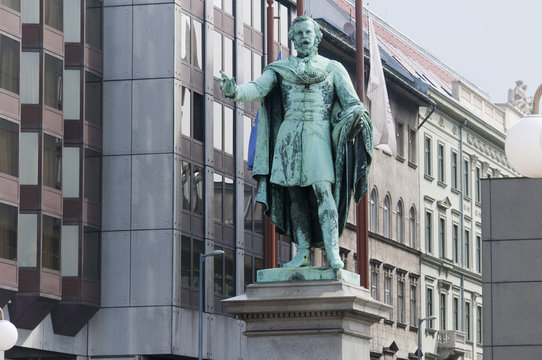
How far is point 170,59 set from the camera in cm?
5559

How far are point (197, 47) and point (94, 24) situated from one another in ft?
14.1

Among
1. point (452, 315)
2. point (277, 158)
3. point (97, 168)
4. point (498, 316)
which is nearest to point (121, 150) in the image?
point (97, 168)

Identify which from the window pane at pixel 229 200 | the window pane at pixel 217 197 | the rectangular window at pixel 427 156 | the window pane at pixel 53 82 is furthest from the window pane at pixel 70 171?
the rectangular window at pixel 427 156

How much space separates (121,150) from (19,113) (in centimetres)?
646

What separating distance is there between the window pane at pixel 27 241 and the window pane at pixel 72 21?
253 inches

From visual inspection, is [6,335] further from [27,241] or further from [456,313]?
[456,313]

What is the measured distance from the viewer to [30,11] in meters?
50.8

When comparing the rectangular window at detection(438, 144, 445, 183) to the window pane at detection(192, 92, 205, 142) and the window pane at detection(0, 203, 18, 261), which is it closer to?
the window pane at detection(192, 92, 205, 142)

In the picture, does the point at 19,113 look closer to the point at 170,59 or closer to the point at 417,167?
the point at 170,59

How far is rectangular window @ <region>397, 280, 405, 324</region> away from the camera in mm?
74312

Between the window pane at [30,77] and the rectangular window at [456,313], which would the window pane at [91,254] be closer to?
the window pane at [30,77]

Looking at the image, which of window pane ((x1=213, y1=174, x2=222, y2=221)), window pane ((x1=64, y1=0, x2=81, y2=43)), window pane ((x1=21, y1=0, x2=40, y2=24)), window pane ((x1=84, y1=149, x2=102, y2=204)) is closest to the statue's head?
window pane ((x1=21, y1=0, x2=40, y2=24))

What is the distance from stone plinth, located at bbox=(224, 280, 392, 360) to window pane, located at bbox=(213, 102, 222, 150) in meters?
44.4

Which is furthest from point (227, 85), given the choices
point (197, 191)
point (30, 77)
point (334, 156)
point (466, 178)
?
point (466, 178)
